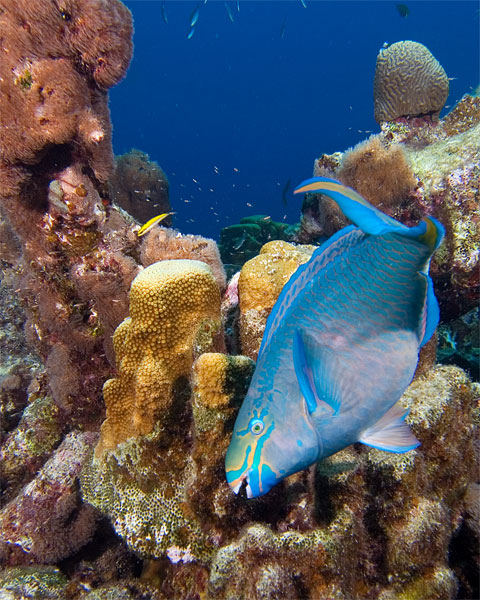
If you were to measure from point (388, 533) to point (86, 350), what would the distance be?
3.19 metres

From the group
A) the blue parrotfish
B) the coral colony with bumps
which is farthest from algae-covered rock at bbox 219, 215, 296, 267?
the blue parrotfish

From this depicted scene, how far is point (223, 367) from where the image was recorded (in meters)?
2.16

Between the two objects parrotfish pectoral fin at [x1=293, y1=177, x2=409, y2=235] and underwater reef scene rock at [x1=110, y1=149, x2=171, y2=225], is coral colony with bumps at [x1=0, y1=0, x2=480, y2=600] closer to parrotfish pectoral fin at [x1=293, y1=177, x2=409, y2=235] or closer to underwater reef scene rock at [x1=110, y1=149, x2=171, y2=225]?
parrotfish pectoral fin at [x1=293, y1=177, x2=409, y2=235]

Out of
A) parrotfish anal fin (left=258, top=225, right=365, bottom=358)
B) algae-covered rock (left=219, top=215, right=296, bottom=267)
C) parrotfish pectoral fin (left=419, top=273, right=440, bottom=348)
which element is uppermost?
algae-covered rock (left=219, top=215, right=296, bottom=267)

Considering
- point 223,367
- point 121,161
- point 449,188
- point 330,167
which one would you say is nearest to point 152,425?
point 223,367

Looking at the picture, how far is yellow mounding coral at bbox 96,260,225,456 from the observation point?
2.55m

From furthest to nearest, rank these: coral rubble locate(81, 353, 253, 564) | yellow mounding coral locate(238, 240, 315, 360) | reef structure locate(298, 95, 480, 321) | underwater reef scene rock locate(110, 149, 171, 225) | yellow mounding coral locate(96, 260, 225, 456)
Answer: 1. underwater reef scene rock locate(110, 149, 171, 225)
2. reef structure locate(298, 95, 480, 321)
3. yellow mounding coral locate(238, 240, 315, 360)
4. yellow mounding coral locate(96, 260, 225, 456)
5. coral rubble locate(81, 353, 253, 564)

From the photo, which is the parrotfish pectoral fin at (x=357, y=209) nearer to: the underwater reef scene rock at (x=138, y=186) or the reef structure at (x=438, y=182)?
the reef structure at (x=438, y=182)

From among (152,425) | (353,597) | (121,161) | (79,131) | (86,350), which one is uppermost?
(121,161)

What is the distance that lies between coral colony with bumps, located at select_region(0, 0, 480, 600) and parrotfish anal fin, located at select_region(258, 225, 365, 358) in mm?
11

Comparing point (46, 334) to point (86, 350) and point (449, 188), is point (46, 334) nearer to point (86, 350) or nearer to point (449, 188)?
point (86, 350)

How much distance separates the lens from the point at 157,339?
8.58 feet

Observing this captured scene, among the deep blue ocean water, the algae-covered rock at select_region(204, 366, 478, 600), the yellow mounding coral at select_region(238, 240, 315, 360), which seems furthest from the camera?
the deep blue ocean water

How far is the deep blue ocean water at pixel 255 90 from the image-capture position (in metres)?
97.9
